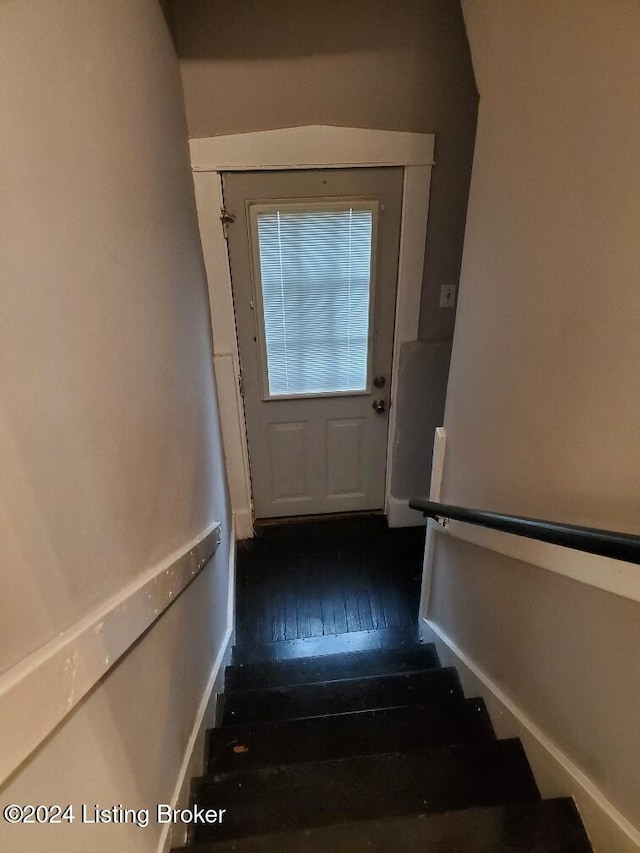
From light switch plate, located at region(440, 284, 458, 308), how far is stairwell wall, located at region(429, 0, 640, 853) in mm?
1043

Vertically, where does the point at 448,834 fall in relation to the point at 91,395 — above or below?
below

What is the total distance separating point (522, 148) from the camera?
128 centimetres

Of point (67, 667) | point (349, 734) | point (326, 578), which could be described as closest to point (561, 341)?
point (67, 667)

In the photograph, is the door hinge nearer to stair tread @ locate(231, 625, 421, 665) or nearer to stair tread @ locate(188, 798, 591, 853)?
stair tread @ locate(231, 625, 421, 665)

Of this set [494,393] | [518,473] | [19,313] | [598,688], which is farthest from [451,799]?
[19,313]

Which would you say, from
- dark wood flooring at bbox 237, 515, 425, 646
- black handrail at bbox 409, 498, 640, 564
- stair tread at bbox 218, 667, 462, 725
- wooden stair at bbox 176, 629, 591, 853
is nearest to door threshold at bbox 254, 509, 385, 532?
dark wood flooring at bbox 237, 515, 425, 646

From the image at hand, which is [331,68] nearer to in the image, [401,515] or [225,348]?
[225,348]

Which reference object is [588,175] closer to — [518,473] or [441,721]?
[518,473]

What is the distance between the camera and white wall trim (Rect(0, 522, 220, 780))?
2.01ft

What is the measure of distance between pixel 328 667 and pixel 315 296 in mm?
1810

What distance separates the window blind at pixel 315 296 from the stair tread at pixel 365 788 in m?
1.90

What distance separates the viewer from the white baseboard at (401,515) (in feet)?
10.8

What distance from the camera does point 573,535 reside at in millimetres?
924

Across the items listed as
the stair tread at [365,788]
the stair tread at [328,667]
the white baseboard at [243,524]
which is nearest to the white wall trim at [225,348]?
the white baseboard at [243,524]
